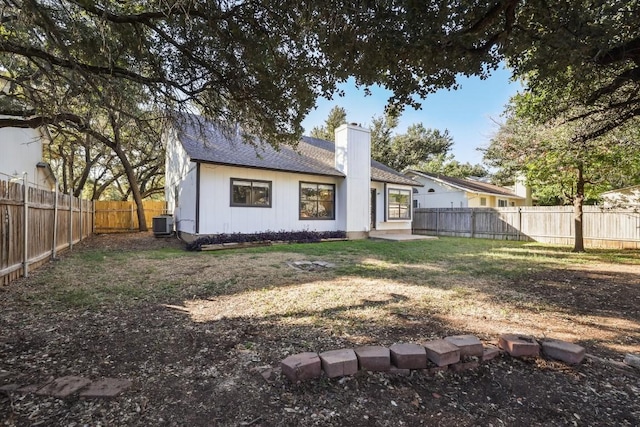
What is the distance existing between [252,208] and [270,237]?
123cm

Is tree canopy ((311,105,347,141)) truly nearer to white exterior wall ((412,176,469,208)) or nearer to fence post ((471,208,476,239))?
white exterior wall ((412,176,469,208))

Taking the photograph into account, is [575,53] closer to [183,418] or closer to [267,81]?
[267,81]

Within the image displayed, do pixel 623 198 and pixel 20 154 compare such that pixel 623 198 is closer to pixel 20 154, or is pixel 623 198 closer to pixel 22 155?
pixel 20 154

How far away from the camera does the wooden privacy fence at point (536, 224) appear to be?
11461 millimetres

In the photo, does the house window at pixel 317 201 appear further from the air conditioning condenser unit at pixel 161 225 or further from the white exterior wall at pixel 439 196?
the white exterior wall at pixel 439 196

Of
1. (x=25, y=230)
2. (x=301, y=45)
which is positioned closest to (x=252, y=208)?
(x=25, y=230)

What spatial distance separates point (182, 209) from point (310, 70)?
1004 centimetres

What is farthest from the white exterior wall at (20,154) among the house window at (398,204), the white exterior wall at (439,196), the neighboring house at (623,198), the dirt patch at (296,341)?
the white exterior wall at (439,196)

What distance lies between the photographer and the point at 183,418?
187cm

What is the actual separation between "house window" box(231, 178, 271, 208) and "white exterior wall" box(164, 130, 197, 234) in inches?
52.9

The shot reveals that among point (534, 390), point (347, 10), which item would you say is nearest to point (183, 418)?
point (534, 390)

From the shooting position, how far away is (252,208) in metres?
11.5

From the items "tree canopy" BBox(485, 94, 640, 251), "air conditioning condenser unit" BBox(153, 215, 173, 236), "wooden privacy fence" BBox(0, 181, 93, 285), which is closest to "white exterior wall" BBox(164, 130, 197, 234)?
"air conditioning condenser unit" BBox(153, 215, 173, 236)

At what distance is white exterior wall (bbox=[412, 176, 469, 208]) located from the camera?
2050 cm
